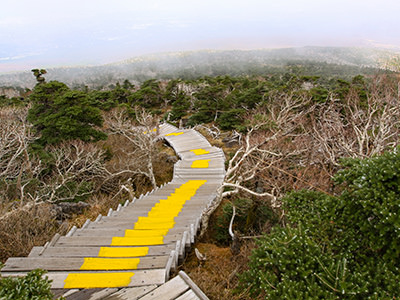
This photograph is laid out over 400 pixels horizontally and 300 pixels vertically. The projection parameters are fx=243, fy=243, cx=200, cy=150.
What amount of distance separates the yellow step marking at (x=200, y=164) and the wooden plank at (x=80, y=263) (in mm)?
10263

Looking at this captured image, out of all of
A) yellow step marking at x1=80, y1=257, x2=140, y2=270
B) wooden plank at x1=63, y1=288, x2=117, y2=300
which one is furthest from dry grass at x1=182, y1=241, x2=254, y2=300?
wooden plank at x1=63, y1=288, x2=117, y2=300

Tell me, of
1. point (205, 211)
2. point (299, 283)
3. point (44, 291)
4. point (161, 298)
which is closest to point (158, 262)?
point (161, 298)

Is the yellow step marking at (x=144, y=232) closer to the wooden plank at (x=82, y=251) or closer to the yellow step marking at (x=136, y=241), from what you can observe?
the yellow step marking at (x=136, y=241)

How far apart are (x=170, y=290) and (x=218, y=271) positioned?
5.86 feet

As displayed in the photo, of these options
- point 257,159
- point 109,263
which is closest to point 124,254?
point 109,263

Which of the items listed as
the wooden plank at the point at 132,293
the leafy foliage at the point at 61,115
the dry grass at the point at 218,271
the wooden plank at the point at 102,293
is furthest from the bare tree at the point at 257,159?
the leafy foliage at the point at 61,115

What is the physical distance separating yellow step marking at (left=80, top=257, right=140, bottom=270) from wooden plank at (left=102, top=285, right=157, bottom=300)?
57 centimetres

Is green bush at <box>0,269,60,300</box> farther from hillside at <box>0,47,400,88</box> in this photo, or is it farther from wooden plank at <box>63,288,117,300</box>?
hillside at <box>0,47,400,88</box>

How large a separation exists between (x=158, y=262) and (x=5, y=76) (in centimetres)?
11748

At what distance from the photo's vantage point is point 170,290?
4301 millimetres

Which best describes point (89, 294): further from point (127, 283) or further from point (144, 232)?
point (144, 232)

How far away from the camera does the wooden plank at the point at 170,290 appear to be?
4.18 metres

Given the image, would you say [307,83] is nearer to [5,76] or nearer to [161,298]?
[161,298]

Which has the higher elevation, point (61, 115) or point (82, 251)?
point (61, 115)
